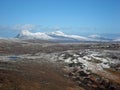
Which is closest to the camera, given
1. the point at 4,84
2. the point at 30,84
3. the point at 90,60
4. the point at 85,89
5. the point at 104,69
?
the point at 4,84

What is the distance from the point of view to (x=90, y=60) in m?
66.2

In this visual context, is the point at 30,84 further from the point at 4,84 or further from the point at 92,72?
the point at 92,72

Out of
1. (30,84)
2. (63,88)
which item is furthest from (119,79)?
(30,84)

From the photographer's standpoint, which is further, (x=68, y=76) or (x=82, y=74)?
(x=82, y=74)

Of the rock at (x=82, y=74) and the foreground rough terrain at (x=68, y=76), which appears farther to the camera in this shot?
the rock at (x=82, y=74)

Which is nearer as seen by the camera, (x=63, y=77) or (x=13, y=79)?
(x=13, y=79)

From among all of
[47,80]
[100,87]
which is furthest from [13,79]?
[100,87]

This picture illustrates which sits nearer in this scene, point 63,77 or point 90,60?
point 63,77

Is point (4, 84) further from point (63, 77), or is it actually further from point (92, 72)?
point (92, 72)

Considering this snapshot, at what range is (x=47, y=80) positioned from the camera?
139 feet

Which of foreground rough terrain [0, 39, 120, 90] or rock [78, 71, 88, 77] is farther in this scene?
rock [78, 71, 88, 77]

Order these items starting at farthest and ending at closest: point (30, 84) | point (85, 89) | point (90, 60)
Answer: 1. point (90, 60)
2. point (85, 89)
3. point (30, 84)

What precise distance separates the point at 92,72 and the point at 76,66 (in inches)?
286

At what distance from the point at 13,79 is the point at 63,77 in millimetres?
12156
